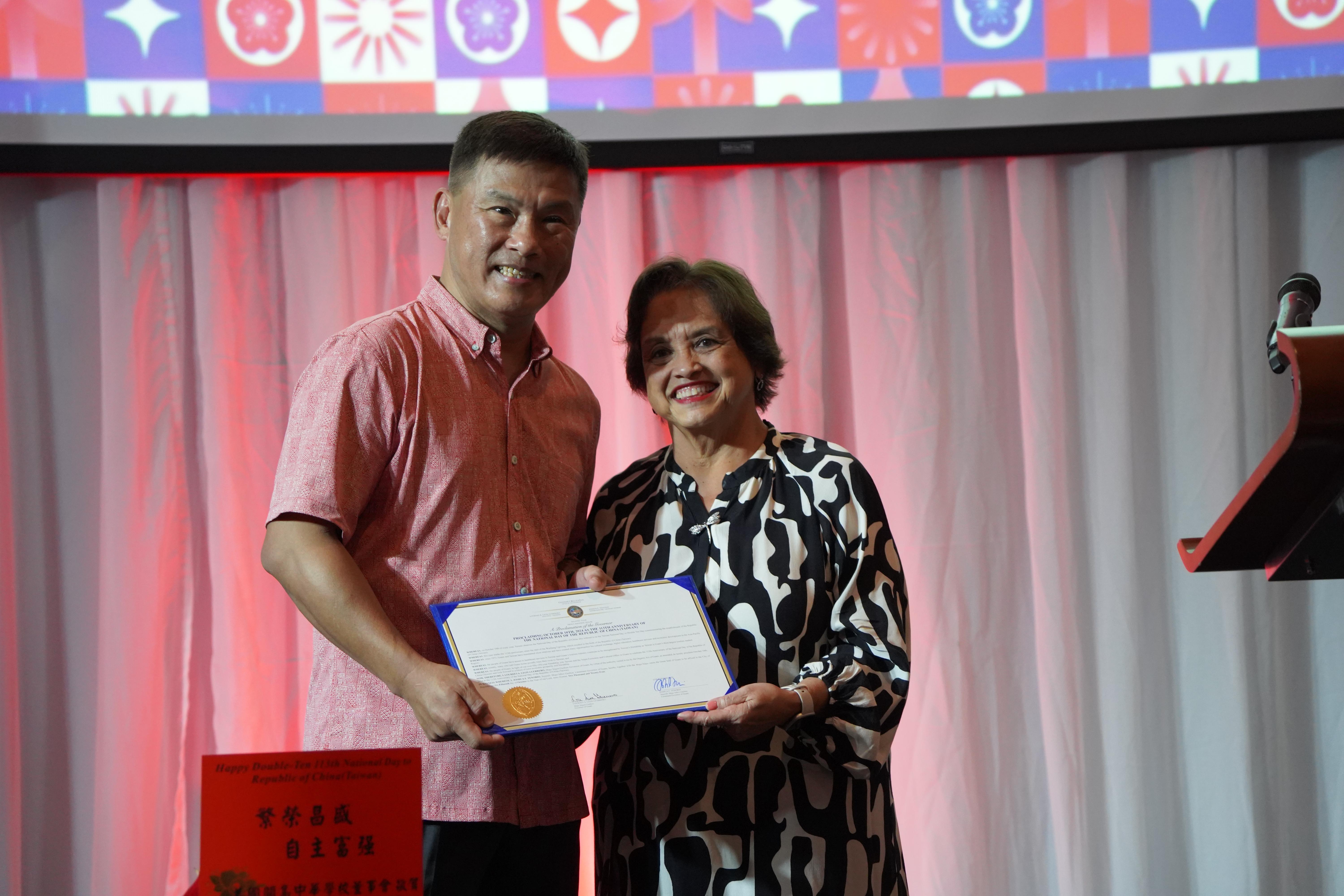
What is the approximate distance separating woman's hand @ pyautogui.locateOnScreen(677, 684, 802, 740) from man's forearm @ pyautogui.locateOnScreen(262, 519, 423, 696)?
365 mm

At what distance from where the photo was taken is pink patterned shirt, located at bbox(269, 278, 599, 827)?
131cm

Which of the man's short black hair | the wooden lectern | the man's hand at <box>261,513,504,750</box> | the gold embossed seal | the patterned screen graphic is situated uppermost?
the patterned screen graphic

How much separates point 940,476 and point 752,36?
1.15 metres

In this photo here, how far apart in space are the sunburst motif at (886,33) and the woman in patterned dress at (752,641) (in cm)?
102

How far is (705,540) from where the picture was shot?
1523mm

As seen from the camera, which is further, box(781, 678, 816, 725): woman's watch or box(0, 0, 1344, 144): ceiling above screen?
box(0, 0, 1344, 144): ceiling above screen

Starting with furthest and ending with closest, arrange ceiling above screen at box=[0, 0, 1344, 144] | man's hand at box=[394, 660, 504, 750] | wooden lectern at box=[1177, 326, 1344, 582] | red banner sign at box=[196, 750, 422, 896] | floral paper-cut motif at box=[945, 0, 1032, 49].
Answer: floral paper-cut motif at box=[945, 0, 1032, 49]
ceiling above screen at box=[0, 0, 1344, 144]
man's hand at box=[394, 660, 504, 750]
red banner sign at box=[196, 750, 422, 896]
wooden lectern at box=[1177, 326, 1344, 582]

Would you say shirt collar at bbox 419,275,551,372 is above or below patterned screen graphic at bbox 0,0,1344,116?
below

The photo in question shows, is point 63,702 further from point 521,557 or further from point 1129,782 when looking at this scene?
point 1129,782

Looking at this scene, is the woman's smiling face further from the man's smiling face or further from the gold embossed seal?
the gold embossed seal

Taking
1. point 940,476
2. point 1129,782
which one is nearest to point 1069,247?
point 940,476

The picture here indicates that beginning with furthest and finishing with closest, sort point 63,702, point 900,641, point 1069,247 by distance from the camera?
point 1069,247
point 63,702
point 900,641

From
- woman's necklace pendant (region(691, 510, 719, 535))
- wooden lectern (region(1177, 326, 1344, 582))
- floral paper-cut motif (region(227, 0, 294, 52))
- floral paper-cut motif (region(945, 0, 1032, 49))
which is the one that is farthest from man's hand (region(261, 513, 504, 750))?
floral paper-cut motif (region(945, 0, 1032, 49))

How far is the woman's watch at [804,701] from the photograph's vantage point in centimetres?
134
